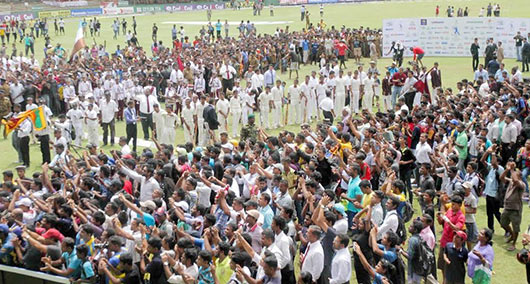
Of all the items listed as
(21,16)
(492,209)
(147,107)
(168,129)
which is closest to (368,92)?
(168,129)

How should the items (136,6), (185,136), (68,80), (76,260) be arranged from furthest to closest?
(136,6) → (68,80) → (185,136) → (76,260)

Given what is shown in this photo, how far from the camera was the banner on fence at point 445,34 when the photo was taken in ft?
100

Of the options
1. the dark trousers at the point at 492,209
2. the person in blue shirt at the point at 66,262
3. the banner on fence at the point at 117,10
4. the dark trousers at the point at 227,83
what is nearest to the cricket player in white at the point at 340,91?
the dark trousers at the point at 227,83

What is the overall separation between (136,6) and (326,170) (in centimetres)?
6581

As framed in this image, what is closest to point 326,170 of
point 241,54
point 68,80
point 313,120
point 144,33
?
point 313,120

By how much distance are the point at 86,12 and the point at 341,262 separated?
65.1 meters

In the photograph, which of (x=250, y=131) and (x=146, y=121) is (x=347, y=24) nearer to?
(x=146, y=121)

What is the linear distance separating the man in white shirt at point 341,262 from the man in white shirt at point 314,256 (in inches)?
7.3

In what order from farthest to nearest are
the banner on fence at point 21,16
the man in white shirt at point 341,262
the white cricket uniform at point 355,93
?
the banner on fence at point 21,16, the white cricket uniform at point 355,93, the man in white shirt at point 341,262

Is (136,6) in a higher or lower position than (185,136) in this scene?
higher

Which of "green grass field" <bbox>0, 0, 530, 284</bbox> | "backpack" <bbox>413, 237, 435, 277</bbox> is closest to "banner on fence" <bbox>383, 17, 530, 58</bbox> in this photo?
"green grass field" <bbox>0, 0, 530, 284</bbox>

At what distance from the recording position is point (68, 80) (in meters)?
23.3

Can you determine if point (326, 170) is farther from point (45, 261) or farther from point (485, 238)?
point (45, 261)

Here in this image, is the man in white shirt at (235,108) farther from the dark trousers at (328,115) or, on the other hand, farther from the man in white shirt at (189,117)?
the dark trousers at (328,115)
